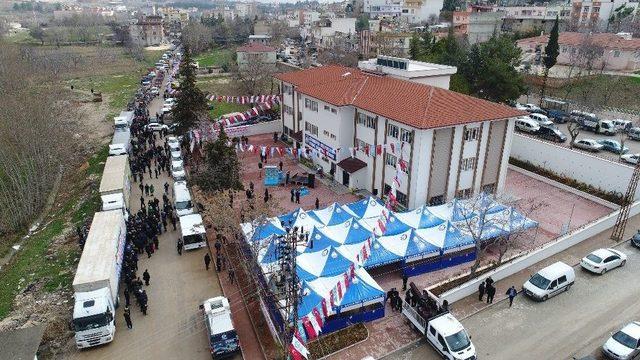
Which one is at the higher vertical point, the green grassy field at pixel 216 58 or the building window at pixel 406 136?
the building window at pixel 406 136

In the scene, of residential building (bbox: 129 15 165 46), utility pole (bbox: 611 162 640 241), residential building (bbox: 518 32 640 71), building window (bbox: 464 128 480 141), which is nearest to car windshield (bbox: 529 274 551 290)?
utility pole (bbox: 611 162 640 241)

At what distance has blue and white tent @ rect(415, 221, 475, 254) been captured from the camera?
21625mm

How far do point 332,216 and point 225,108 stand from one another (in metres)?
33.8

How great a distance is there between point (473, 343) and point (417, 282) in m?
4.35

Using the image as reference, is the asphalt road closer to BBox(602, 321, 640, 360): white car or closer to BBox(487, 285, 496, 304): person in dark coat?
BBox(487, 285, 496, 304): person in dark coat

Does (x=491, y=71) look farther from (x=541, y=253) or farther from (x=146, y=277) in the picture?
(x=146, y=277)

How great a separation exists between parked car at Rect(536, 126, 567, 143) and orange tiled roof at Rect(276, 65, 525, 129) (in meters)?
14.4

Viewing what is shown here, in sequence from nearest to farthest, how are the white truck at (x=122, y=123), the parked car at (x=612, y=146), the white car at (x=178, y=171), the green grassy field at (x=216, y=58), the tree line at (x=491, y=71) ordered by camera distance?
the white car at (x=178, y=171), the parked car at (x=612, y=146), the white truck at (x=122, y=123), the tree line at (x=491, y=71), the green grassy field at (x=216, y=58)

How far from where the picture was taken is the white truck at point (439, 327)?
15914mm

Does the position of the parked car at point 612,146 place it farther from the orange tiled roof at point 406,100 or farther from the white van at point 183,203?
the white van at point 183,203

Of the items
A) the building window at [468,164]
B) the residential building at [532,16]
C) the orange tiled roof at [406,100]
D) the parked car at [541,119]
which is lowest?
the parked car at [541,119]

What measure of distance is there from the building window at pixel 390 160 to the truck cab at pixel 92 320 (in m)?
17.2

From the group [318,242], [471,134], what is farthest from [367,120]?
[318,242]

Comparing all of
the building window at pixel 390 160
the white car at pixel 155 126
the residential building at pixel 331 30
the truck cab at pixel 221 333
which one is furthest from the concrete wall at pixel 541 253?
the residential building at pixel 331 30
